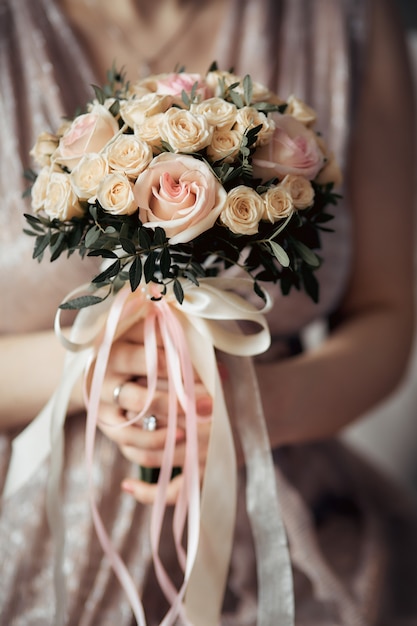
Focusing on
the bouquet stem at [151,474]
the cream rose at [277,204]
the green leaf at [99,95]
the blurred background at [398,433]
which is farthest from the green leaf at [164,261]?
the blurred background at [398,433]

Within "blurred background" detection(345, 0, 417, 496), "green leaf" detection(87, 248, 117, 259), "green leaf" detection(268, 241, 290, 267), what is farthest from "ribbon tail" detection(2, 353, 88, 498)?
"blurred background" detection(345, 0, 417, 496)

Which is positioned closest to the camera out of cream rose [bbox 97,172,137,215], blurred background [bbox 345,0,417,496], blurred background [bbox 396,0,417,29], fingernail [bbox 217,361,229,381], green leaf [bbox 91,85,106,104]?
cream rose [bbox 97,172,137,215]

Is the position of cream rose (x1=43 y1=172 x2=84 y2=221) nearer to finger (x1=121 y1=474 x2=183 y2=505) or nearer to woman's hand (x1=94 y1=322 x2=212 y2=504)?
woman's hand (x1=94 y1=322 x2=212 y2=504)

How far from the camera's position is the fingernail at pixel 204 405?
790mm

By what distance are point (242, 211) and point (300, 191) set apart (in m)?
0.08

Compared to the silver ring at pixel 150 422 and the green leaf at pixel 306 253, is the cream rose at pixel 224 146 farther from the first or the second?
the silver ring at pixel 150 422

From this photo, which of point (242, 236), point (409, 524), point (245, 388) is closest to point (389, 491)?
point (409, 524)

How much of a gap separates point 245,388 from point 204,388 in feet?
0.16

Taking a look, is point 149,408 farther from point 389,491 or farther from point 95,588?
point 389,491

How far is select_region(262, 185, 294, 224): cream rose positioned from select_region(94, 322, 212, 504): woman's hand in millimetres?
236

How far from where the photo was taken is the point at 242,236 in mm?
651

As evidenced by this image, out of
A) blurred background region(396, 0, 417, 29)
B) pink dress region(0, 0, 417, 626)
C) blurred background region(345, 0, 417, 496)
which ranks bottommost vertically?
blurred background region(345, 0, 417, 496)

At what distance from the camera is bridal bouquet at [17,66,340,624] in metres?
0.61

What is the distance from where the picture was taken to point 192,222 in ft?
1.99
